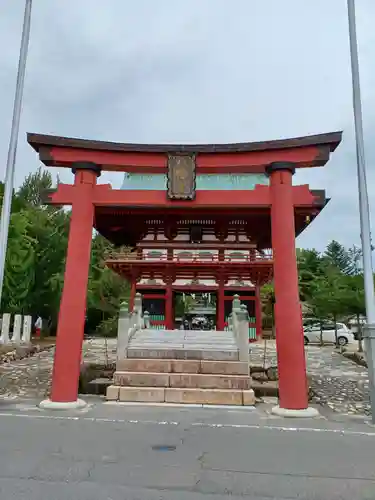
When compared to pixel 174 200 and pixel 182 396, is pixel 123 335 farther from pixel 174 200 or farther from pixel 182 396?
pixel 174 200

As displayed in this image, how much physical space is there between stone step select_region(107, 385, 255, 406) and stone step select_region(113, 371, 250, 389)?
19 cm

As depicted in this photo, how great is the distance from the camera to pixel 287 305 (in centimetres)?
930

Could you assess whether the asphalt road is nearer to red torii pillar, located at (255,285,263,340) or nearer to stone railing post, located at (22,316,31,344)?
red torii pillar, located at (255,285,263,340)

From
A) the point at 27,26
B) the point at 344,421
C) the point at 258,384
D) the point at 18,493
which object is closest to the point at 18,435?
the point at 18,493

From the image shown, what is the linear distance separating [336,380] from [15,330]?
15910 mm

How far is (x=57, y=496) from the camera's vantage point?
414cm

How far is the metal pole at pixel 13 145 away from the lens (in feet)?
29.1

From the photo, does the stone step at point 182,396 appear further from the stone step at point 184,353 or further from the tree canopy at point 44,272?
the tree canopy at point 44,272

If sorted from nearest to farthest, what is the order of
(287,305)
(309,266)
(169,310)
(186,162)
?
(287,305) < (186,162) < (169,310) < (309,266)

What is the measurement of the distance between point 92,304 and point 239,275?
13789 millimetres

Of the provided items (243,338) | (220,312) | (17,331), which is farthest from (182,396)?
(17,331)

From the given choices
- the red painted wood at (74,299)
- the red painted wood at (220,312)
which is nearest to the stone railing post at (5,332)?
the red painted wood at (220,312)

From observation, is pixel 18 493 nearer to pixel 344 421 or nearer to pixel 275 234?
pixel 344 421

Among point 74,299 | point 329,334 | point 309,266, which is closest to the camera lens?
point 74,299
